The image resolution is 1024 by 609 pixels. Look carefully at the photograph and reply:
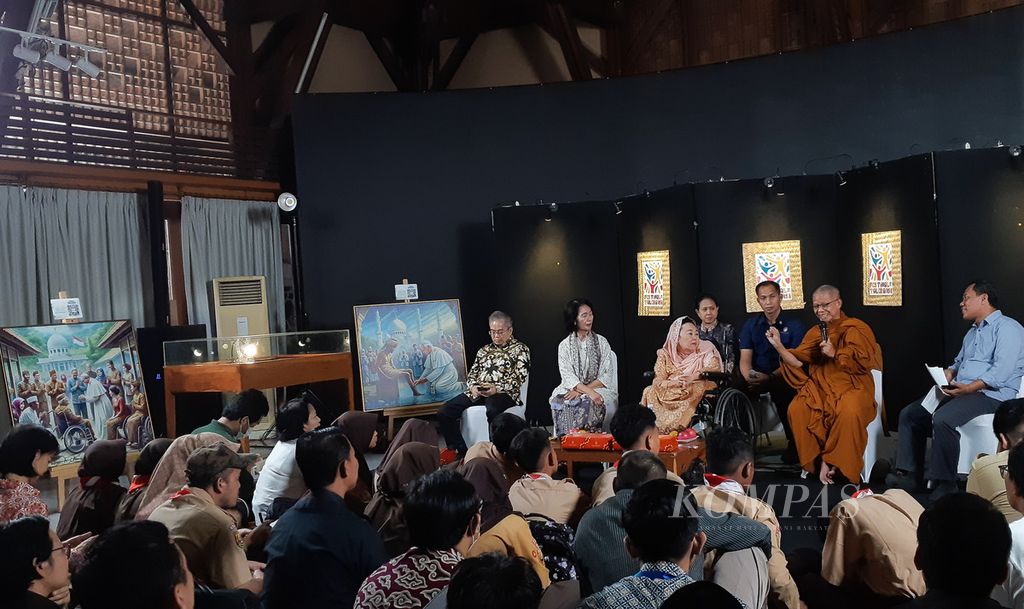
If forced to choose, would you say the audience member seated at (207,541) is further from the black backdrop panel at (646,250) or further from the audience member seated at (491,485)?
the black backdrop panel at (646,250)

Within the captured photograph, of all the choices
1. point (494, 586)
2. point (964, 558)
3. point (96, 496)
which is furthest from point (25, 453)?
point (964, 558)

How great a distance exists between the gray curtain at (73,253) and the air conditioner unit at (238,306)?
0.62 meters

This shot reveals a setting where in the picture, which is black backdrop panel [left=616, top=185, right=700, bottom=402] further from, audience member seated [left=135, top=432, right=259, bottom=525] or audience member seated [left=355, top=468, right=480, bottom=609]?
audience member seated [left=355, top=468, right=480, bottom=609]

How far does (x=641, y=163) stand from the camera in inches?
355

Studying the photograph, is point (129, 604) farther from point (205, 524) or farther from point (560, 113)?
point (560, 113)

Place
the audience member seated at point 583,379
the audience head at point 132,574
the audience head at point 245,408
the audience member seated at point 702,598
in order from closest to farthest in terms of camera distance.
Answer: the audience member seated at point 702,598 < the audience head at point 132,574 < the audience head at point 245,408 < the audience member seated at point 583,379

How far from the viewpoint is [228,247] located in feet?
28.8

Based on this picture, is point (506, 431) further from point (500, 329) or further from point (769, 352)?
point (500, 329)

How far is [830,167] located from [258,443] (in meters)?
6.10

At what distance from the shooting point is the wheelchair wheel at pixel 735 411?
240 inches

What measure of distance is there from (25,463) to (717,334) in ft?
15.6

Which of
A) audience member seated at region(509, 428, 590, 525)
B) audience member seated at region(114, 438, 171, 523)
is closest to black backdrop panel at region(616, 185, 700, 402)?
audience member seated at region(509, 428, 590, 525)

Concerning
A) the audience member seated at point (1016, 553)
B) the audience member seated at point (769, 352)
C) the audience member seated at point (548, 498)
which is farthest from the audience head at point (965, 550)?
the audience member seated at point (769, 352)

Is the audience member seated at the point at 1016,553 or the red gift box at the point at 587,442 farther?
the red gift box at the point at 587,442
